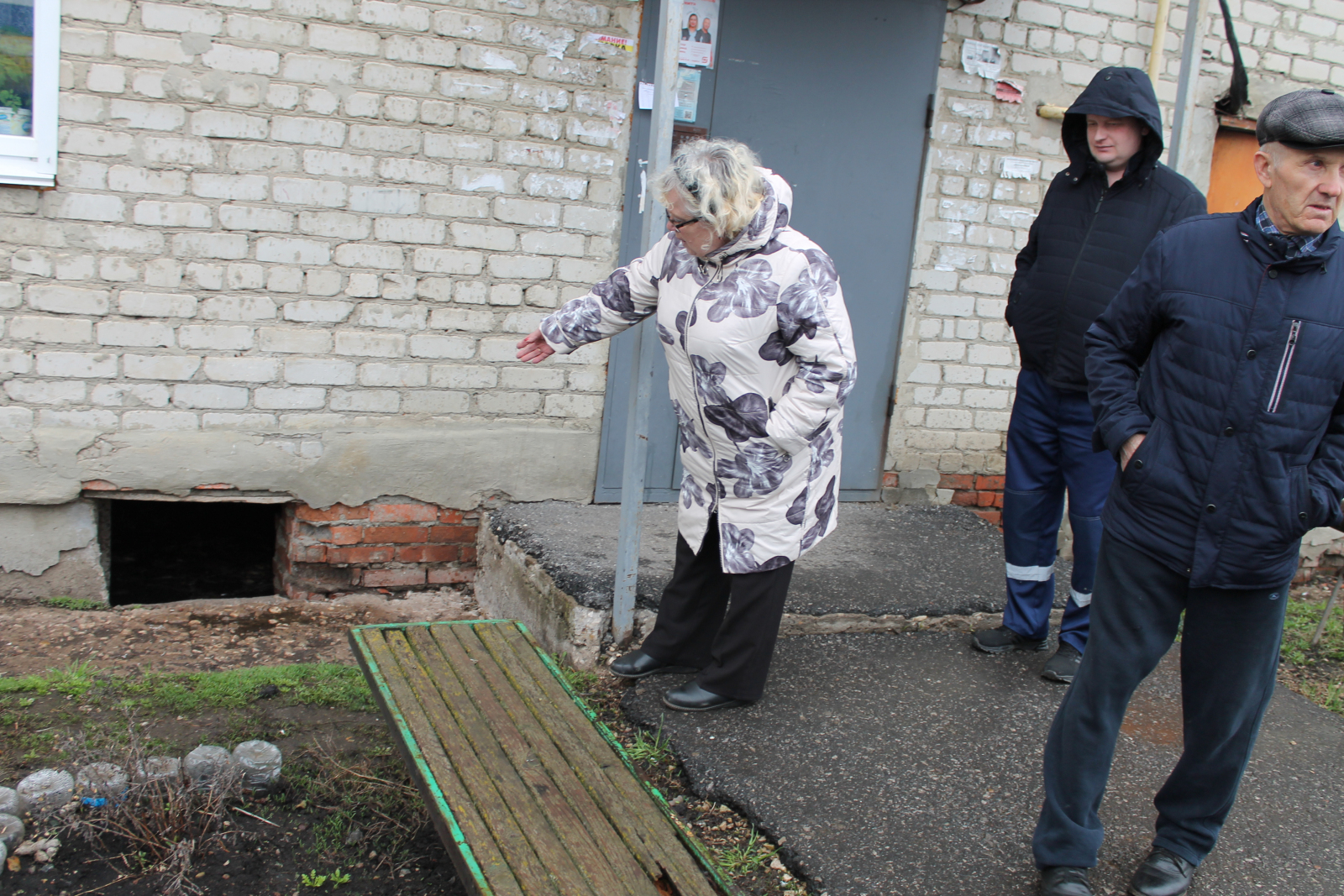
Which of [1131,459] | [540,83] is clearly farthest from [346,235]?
[1131,459]

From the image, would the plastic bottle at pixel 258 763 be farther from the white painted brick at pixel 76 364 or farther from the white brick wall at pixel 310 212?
the white painted brick at pixel 76 364

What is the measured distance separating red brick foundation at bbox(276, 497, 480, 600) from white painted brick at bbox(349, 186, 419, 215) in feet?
3.78

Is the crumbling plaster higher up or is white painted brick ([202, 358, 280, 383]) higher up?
white painted brick ([202, 358, 280, 383])

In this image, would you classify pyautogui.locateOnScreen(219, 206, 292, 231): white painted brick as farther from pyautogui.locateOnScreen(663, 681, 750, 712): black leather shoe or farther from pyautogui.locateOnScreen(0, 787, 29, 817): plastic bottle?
pyautogui.locateOnScreen(663, 681, 750, 712): black leather shoe

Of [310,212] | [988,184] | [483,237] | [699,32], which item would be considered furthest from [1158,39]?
[310,212]

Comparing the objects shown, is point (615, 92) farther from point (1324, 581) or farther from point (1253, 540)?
point (1324, 581)

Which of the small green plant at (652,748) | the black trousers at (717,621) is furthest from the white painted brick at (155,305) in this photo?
the small green plant at (652,748)

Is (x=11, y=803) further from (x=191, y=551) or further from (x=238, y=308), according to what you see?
(x=191, y=551)

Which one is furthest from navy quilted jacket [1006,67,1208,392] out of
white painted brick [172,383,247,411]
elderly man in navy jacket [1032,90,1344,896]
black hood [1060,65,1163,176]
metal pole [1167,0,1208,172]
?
white painted brick [172,383,247,411]

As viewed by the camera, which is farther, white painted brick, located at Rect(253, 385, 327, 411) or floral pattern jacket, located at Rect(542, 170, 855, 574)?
white painted brick, located at Rect(253, 385, 327, 411)

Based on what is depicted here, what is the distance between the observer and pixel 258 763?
2.70 meters

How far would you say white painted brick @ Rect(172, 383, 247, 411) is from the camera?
153 inches

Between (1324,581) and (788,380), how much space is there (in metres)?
4.84

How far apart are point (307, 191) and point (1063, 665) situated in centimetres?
315
